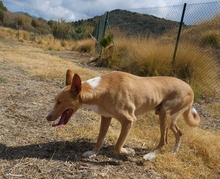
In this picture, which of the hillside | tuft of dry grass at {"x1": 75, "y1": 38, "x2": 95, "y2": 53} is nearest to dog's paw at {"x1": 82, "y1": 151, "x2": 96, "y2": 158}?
the hillside

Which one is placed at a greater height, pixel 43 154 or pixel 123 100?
pixel 123 100

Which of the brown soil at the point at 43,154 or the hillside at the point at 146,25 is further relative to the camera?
the hillside at the point at 146,25

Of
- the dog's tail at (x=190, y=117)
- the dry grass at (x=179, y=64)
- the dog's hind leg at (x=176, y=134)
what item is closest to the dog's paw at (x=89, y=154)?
the dog's hind leg at (x=176, y=134)

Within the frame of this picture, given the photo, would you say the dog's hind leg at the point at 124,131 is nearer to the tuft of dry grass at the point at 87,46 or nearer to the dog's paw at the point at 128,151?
the dog's paw at the point at 128,151

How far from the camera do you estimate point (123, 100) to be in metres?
3.20

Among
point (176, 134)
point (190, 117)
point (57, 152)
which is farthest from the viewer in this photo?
point (190, 117)

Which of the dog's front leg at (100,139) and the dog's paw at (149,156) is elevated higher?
the dog's front leg at (100,139)

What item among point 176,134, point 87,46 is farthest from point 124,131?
point 87,46

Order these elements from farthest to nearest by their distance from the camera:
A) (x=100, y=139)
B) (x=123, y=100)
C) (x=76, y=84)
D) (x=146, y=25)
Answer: (x=146, y=25), (x=100, y=139), (x=123, y=100), (x=76, y=84)

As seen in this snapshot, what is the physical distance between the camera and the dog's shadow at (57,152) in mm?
3193

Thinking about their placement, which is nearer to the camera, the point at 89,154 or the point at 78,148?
the point at 89,154

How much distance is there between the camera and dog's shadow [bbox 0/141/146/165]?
10.5 feet

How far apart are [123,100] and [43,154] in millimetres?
1196

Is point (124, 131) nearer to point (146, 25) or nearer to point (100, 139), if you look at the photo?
point (100, 139)
